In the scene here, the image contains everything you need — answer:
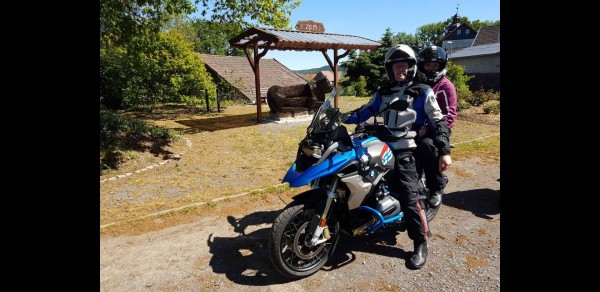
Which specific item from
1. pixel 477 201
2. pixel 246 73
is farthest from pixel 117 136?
pixel 246 73

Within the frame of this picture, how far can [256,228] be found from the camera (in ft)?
13.0

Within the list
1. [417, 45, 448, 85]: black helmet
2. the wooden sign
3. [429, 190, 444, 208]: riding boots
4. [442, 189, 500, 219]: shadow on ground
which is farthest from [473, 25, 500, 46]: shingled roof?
[429, 190, 444, 208]: riding boots

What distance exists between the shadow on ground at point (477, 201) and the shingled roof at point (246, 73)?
56.9 ft

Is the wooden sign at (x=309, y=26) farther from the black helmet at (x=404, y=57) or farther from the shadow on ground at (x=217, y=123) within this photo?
the black helmet at (x=404, y=57)

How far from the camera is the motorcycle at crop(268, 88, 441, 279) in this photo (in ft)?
8.93

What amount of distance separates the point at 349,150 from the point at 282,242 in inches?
39.3

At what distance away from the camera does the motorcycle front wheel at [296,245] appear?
2.74 metres

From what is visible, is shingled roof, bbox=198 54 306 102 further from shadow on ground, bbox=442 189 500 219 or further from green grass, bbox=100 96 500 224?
shadow on ground, bbox=442 189 500 219

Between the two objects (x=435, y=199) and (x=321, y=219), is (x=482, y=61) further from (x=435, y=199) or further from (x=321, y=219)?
(x=321, y=219)

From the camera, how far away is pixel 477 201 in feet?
15.3
